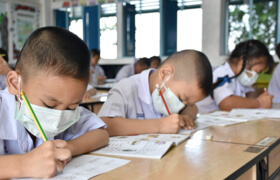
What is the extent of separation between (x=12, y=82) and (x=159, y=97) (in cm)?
75

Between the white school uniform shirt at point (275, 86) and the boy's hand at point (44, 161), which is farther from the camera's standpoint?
the white school uniform shirt at point (275, 86)

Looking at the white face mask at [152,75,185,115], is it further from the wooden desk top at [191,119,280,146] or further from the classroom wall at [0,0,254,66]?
the classroom wall at [0,0,254,66]

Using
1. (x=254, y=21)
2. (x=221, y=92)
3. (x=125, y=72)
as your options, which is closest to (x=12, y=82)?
(x=221, y=92)

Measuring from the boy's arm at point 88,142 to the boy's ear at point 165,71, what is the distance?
47 cm

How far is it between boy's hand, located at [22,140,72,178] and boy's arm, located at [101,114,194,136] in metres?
0.57

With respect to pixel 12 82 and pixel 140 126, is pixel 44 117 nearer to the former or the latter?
pixel 12 82

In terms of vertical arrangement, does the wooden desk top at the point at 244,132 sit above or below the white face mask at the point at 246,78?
below

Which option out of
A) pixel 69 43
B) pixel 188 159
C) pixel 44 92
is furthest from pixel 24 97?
pixel 188 159

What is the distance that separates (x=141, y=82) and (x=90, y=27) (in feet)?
19.1

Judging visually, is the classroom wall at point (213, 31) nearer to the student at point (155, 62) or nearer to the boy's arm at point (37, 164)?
the student at point (155, 62)

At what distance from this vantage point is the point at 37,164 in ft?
2.45

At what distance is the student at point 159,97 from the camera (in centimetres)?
135

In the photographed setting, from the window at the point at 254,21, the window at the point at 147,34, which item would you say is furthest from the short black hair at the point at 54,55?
the window at the point at 147,34

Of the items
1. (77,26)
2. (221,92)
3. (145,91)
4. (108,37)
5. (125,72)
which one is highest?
(77,26)
